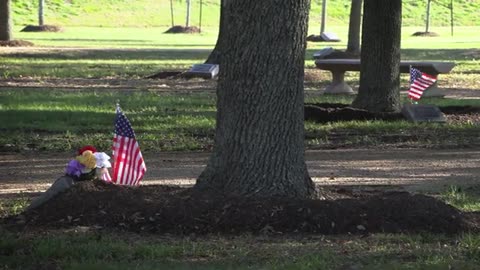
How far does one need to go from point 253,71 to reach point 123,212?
1554mm

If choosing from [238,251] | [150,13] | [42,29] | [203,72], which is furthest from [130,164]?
[150,13]

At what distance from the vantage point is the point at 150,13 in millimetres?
80125

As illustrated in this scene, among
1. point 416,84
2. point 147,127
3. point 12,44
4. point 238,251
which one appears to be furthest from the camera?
point 12,44

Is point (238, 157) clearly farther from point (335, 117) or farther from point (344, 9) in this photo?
point (344, 9)

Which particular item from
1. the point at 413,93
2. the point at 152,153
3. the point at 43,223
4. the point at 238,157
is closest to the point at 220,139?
the point at 238,157

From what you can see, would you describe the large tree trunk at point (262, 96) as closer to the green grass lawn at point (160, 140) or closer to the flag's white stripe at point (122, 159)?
the green grass lawn at point (160, 140)

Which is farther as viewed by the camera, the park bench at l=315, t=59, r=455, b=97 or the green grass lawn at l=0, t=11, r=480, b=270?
the park bench at l=315, t=59, r=455, b=97

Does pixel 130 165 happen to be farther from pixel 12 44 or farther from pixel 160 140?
pixel 12 44

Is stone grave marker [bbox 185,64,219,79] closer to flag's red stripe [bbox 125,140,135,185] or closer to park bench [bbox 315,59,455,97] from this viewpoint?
park bench [bbox 315,59,455,97]

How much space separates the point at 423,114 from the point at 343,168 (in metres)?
4.95

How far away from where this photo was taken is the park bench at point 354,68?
21.5 metres

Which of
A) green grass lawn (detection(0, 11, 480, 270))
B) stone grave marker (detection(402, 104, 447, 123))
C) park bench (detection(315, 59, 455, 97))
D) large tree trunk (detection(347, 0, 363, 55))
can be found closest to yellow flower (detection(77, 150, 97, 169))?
green grass lawn (detection(0, 11, 480, 270))

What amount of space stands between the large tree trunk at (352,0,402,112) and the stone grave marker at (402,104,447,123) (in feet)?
1.69

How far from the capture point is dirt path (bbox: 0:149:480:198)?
10.6 meters
